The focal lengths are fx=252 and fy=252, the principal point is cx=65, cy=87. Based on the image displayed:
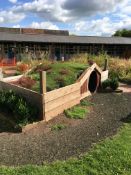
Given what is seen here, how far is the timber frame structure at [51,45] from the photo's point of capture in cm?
2369

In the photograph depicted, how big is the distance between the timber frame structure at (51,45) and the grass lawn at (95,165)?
14.8 m

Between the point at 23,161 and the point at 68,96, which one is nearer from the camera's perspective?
the point at 23,161

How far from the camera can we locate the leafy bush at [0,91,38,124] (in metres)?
7.19

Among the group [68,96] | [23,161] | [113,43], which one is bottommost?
[23,161]

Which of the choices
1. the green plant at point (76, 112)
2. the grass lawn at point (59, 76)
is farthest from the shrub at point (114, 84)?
the green plant at point (76, 112)

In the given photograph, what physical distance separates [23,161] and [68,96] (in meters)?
3.67

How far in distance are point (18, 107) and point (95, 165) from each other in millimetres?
3253

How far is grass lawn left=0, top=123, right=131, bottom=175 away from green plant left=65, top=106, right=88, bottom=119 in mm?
2118

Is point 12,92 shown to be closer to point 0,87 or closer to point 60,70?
point 0,87

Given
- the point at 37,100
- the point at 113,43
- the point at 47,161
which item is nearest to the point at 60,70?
the point at 37,100

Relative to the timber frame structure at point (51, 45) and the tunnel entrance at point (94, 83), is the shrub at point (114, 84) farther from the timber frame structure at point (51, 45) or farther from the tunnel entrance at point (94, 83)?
the timber frame structure at point (51, 45)

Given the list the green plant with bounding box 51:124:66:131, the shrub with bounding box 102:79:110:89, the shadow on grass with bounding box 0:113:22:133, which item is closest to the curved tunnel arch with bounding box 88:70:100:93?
the shrub with bounding box 102:79:110:89

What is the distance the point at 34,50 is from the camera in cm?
2539

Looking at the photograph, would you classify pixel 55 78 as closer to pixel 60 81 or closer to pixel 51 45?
pixel 60 81
